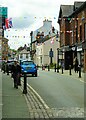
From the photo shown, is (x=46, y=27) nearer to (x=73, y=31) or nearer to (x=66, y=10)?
(x=66, y=10)

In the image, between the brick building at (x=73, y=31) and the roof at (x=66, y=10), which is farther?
Answer: the roof at (x=66, y=10)

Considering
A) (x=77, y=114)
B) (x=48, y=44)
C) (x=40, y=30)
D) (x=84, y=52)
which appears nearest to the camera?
(x=77, y=114)

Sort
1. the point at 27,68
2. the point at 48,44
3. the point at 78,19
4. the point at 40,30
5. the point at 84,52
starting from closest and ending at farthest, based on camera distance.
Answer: the point at 27,68
the point at 84,52
the point at 78,19
the point at 48,44
the point at 40,30

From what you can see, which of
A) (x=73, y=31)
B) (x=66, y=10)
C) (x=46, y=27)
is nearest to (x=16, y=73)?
(x=73, y=31)

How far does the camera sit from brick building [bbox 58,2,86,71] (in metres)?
44.7

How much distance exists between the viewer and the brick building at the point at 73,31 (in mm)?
44694

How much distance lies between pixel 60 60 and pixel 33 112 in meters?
51.2

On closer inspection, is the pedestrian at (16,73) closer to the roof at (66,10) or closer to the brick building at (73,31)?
the brick building at (73,31)

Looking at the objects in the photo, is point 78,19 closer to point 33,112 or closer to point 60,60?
point 60,60

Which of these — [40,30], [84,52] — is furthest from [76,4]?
[40,30]

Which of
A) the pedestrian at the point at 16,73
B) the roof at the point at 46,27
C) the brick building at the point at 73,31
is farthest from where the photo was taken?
the roof at the point at 46,27

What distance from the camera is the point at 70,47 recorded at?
175 ft

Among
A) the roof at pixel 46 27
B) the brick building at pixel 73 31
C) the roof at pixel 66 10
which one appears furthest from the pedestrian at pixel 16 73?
the roof at pixel 46 27

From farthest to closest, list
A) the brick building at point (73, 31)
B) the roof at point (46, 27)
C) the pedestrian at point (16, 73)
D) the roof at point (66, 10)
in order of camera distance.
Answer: the roof at point (46, 27)
the roof at point (66, 10)
the brick building at point (73, 31)
the pedestrian at point (16, 73)
